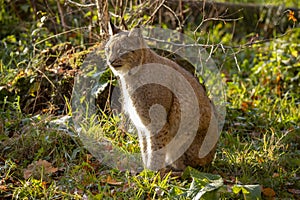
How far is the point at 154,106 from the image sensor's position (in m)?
4.34

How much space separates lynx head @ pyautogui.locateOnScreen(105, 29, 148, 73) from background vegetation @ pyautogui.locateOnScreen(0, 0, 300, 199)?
32.4 inches

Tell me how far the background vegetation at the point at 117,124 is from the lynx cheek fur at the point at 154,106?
0.19 meters

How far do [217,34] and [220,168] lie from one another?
405 centimetres

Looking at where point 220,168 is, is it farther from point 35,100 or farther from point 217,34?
point 217,34

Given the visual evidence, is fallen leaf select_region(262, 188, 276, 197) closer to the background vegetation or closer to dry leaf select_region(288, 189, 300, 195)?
the background vegetation

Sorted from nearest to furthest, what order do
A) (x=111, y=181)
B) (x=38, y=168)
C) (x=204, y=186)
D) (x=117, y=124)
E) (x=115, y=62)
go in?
1. (x=204, y=186)
2. (x=115, y=62)
3. (x=111, y=181)
4. (x=38, y=168)
5. (x=117, y=124)

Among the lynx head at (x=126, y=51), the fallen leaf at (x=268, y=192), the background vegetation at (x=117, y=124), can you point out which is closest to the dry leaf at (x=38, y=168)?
the background vegetation at (x=117, y=124)

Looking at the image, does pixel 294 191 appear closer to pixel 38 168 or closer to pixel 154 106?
pixel 154 106

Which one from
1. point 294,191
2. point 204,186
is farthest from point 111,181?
point 294,191

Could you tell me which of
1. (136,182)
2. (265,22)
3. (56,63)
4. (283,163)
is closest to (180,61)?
(56,63)

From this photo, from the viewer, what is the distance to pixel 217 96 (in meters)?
6.23

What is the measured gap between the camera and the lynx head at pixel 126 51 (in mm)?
4199

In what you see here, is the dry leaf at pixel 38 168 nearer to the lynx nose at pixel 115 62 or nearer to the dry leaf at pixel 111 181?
the dry leaf at pixel 111 181

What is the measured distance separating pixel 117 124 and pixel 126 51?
45.3 inches
